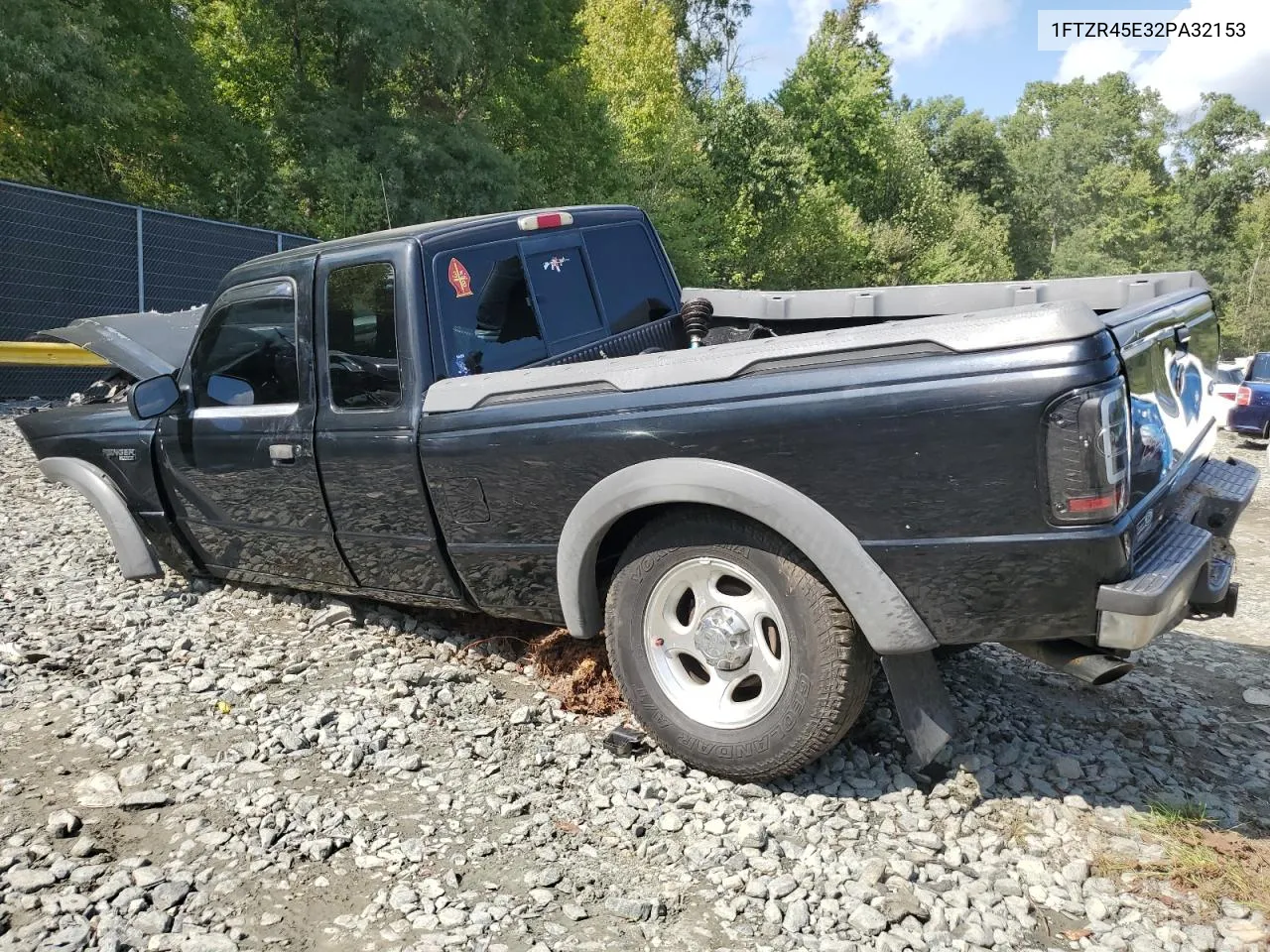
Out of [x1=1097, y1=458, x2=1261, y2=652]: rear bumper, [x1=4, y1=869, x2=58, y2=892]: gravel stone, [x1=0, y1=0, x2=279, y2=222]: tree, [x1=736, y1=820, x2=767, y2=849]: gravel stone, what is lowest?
[x1=736, y1=820, x2=767, y2=849]: gravel stone

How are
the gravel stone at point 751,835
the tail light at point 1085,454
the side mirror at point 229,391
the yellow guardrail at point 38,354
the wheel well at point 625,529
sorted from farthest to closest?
the yellow guardrail at point 38,354
the side mirror at point 229,391
the wheel well at point 625,529
the gravel stone at point 751,835
the tail light at point 1085,454

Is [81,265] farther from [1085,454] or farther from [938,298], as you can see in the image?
[1085,454]

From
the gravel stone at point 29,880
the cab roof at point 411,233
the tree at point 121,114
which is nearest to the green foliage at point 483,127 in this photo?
the tree at point 121,114

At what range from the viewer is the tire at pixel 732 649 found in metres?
2.79

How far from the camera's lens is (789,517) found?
8.77 feet

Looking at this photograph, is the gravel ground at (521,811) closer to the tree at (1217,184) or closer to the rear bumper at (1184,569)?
the rear bumper at (1184,569)

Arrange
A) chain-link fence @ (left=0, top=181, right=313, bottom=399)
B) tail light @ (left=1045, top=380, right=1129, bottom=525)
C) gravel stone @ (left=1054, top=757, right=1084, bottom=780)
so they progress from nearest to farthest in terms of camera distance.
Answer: tail light @ (left=1045, top=380, right=1129, bottom=525), gravel stone @ (left=1054, top=757, right=1084, bottom=780), chain-link fence @ (left=0, top=181, right=313, bottom=399)

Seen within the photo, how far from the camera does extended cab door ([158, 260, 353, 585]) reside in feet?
13.1

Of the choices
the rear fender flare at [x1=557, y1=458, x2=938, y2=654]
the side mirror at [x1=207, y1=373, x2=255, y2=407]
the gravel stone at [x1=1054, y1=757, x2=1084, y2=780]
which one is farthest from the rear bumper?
the side mirror at [x1=207, y1=373, x2=255, y2=407]

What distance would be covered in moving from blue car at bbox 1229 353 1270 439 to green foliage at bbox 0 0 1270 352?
13.3 meters

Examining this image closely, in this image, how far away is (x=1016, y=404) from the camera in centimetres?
235

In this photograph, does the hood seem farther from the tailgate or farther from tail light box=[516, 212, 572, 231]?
the tailgate

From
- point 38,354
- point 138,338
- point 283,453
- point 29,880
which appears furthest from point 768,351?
point 38,354

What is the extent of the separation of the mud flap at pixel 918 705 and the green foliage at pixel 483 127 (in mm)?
3935
